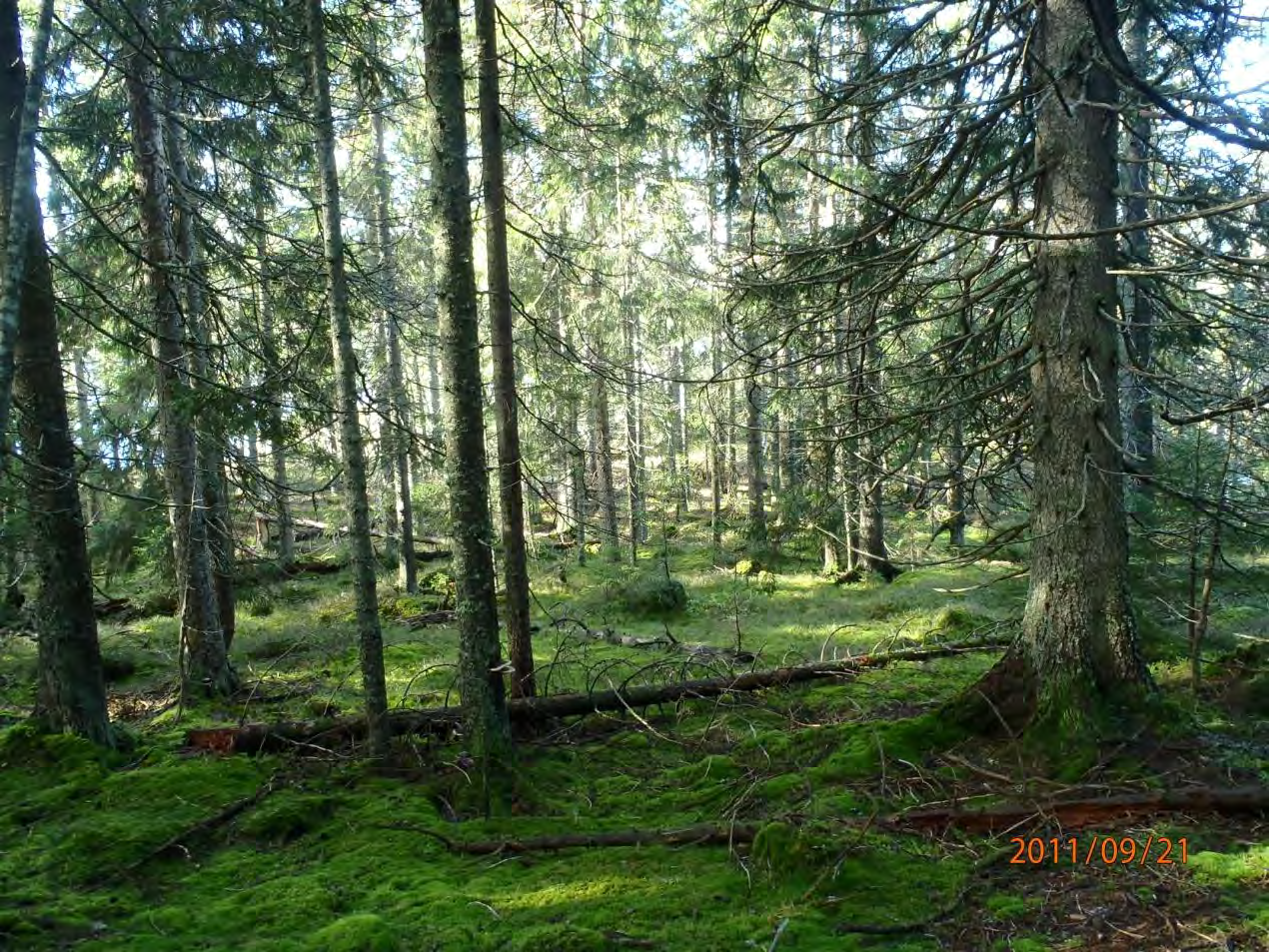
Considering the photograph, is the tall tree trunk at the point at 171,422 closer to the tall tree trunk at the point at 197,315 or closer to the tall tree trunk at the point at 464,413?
the tall tree trunk at the point at 197,315

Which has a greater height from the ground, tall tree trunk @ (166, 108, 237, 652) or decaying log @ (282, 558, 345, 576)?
tall tree trunk @ (166, 108, 237, 652)

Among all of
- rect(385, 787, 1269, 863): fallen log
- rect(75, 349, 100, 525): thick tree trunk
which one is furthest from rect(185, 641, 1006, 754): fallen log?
rect(75, 349, 100, 525): thick tree trunk

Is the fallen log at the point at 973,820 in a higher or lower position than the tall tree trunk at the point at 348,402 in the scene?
lower

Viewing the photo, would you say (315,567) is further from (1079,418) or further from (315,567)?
(1079,418)

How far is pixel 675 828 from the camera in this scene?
4930 mm

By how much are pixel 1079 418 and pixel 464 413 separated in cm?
447

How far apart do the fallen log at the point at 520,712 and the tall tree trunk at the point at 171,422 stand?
2.17 meters

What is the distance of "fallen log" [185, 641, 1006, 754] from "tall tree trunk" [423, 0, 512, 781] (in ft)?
3.30

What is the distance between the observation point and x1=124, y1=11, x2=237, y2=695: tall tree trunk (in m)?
8.82

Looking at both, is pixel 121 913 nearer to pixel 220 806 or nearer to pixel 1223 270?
pixel 220 806

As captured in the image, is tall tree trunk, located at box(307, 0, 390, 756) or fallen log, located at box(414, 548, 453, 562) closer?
tall tree trunk, located at box(307, 0, 390, 756)

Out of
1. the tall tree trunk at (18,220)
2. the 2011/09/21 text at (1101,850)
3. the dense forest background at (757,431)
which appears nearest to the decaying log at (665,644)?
the dense forest background at (757,431)

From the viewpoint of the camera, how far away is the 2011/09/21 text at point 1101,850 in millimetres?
3902

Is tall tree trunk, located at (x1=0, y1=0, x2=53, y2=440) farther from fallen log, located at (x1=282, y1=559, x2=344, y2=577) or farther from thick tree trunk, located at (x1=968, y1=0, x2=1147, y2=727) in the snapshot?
fallen log, located at (x1=282, y1=559, x2=344, y2=577)
